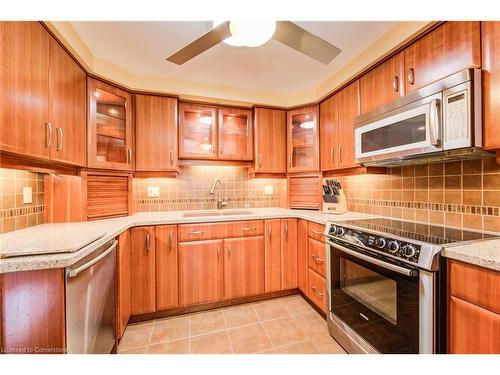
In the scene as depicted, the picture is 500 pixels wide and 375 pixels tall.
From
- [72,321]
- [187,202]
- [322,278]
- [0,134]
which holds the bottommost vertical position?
[322,278]

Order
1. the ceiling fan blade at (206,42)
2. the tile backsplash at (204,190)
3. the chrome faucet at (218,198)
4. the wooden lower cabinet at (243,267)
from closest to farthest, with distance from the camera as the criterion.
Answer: the ceiling fan blade at (206,42), the wooden lower cabinet at (243,267), the tile backsplash at (204,190), the chrome faucet at (218,198)

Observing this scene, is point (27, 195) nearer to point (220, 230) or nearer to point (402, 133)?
point (220, 230)

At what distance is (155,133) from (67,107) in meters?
0.74

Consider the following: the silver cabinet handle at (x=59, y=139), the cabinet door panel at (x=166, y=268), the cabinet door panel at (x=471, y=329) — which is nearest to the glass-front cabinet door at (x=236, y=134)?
the cabinet door panel at (x=166, y=268)

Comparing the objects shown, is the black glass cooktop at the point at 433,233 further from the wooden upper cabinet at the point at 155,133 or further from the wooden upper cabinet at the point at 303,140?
the wooden upper cabinet at the point at 155,133

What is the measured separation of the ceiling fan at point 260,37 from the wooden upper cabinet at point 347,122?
1.89 ft

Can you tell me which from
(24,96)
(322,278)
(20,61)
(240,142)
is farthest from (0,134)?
(322,278)

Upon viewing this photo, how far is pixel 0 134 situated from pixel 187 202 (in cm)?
164

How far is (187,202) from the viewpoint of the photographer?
2465mm

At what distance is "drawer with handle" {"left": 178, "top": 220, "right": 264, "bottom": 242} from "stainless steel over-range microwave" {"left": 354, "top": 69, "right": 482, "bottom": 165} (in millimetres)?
1154

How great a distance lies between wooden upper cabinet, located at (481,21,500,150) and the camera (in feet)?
3.29

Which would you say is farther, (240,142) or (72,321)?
(240,142)

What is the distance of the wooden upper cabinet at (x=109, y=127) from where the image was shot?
5.66 ft
